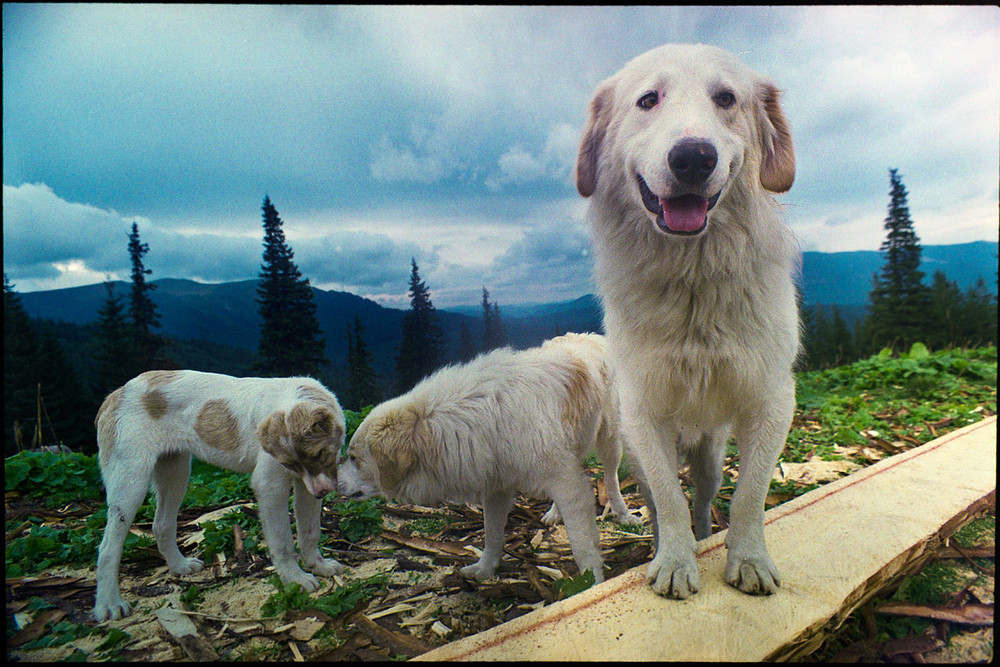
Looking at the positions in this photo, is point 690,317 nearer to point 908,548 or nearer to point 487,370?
point 487,370

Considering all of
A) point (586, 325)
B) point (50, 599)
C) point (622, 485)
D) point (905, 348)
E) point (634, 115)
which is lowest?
point (622, 485)

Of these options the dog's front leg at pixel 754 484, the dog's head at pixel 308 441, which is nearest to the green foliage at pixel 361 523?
the dog's head at pixel 308 441

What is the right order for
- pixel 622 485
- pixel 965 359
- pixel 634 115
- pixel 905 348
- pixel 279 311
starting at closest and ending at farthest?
pixel 634 115
pixel 279 311
pixel 622 485
pixel 965 359
pixel 905 348

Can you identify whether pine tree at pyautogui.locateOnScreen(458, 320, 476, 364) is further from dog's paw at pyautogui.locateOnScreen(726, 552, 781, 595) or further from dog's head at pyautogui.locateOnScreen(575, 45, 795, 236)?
dog's paw at pyautogui.locateOnScreen(726, 552, 781, 595)

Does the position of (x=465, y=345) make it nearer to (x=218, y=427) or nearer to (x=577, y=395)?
(x=577, y=395)

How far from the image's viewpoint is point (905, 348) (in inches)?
259

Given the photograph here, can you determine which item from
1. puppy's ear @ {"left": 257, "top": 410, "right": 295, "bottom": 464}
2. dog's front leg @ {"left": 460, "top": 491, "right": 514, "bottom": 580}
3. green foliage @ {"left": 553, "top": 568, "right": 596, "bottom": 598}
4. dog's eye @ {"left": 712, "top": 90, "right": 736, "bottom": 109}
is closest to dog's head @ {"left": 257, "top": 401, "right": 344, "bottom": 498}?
puppy's ear @ {"left": 257, "top": 410, "right": 295, "bottom": 464}

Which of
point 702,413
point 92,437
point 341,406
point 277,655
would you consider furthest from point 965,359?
point 92,437

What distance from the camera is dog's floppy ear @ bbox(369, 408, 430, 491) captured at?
7.75 feet

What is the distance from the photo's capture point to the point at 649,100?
1883 mm

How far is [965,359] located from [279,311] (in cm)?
770

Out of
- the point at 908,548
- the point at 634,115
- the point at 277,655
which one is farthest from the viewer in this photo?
the point at 908,548

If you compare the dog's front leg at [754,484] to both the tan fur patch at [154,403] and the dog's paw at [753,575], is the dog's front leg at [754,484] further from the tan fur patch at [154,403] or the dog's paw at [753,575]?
the tan fur patch at [154,403]

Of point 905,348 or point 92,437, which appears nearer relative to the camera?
point 92,437
